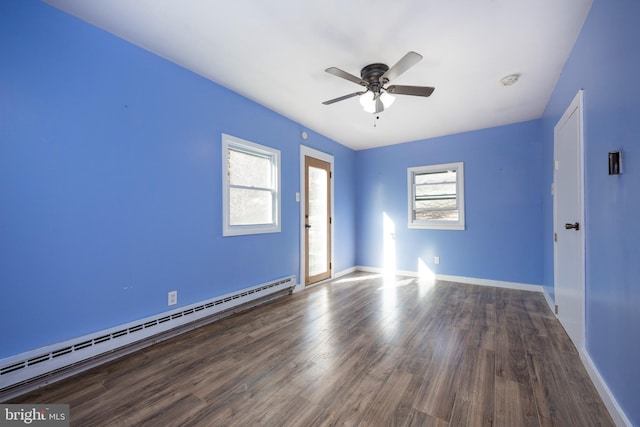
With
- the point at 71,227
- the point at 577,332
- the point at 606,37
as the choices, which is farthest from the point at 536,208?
the point at 71,227

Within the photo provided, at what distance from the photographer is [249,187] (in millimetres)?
3408

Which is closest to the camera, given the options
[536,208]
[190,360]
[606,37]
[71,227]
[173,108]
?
[606,37]

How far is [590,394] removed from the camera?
1693 mm

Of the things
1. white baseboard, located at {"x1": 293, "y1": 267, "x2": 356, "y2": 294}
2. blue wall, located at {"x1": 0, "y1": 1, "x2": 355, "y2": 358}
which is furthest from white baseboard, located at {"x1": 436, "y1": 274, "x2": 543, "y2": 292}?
blue wall, located at {"x1": 0, "y1": 1, "x2": 355, "y2": 358}

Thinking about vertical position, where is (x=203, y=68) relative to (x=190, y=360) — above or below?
above

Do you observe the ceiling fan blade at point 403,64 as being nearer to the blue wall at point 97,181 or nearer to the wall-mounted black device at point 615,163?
the wall-mounted black device at point 615,163

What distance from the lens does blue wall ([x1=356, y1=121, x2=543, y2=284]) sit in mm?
4062

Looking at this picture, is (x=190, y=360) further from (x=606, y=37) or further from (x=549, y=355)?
(x=606, y=37)

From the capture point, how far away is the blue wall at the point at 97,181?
5.69ft

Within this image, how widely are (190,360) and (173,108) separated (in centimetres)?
230

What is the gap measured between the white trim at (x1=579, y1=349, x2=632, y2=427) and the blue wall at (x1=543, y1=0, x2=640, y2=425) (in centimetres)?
4

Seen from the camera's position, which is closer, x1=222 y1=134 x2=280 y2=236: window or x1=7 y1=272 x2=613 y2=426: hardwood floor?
x1=7 y1=272 x2=613 y2=426: hardwood floor

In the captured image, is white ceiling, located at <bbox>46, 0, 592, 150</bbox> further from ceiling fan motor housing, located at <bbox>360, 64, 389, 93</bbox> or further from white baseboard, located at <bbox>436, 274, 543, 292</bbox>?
white baseboard, located at <bbox>436, 274, 543, 292</bbox>

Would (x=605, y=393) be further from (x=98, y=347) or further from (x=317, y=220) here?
(x=317, y=220)
